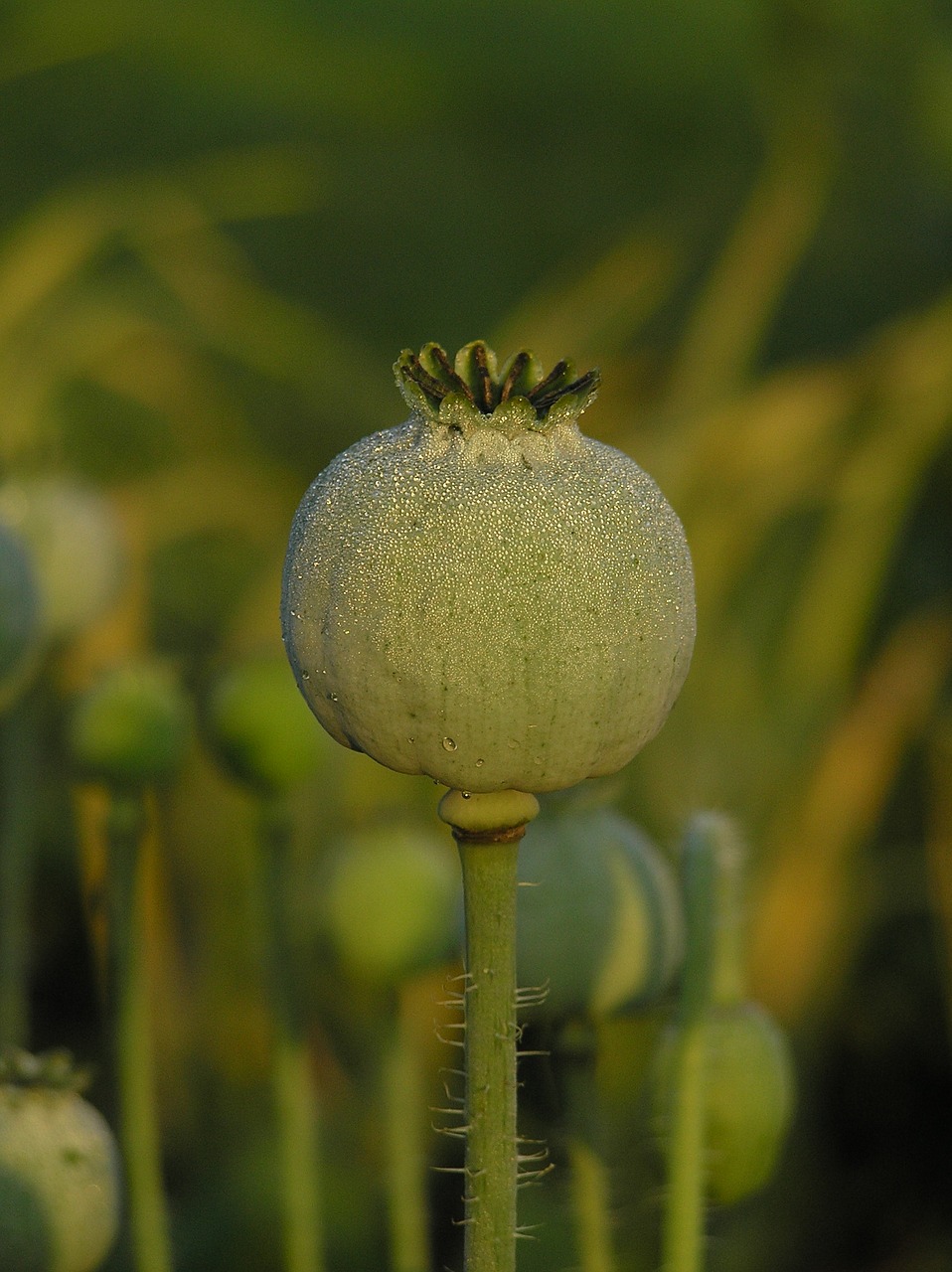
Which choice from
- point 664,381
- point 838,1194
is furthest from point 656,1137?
point 664,381

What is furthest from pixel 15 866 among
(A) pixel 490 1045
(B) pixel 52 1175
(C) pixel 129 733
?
(A) pixel 490 1045

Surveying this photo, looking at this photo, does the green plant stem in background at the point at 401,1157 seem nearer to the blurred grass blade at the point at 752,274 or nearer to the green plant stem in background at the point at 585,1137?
the green plant stem in background at the point at 585,1137

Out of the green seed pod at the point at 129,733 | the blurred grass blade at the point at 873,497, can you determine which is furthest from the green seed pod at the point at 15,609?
the blurred grass blade at the point at 873,497

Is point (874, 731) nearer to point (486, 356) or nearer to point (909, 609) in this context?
point (909, 609)

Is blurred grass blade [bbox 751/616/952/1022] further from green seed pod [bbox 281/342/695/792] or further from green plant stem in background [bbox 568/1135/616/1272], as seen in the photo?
green seed pod [bbox 281/342/695/792]


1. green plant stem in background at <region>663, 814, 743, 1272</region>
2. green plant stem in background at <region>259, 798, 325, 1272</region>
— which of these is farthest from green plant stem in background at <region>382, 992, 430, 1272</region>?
green plant stem in background at <region>663, 814, 743, 1272</region>
